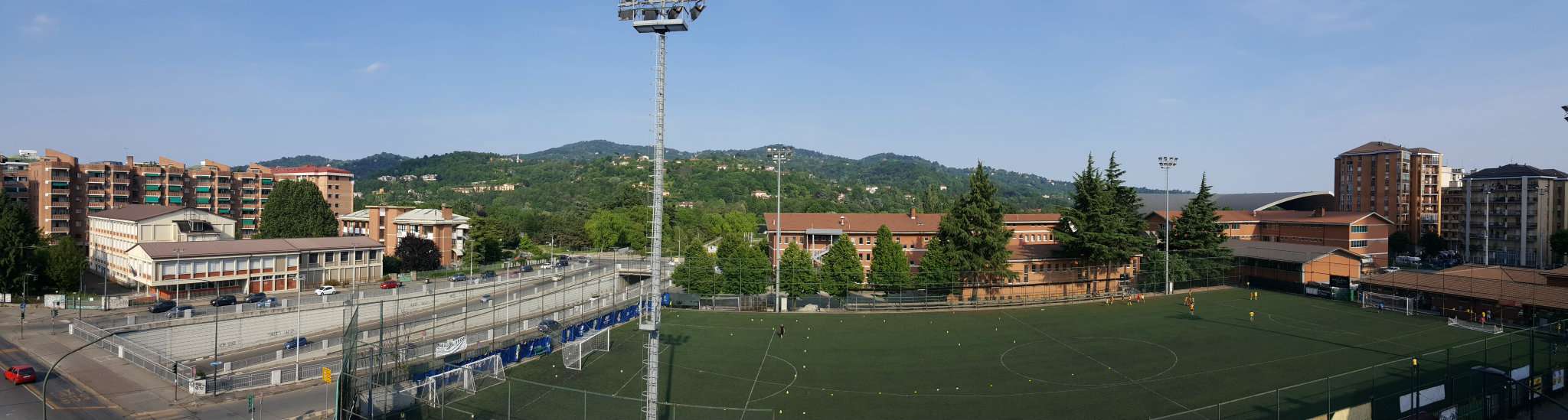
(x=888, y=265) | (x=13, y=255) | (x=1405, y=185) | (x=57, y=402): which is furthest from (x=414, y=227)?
(x=1405, y=185)

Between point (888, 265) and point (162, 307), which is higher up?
point (888, 265)

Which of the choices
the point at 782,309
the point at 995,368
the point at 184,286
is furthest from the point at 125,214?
the point at 995,368

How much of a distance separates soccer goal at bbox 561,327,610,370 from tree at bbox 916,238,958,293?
1705 centimetres

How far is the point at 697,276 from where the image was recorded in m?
37.5

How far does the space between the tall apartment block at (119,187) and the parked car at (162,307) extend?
26.5m

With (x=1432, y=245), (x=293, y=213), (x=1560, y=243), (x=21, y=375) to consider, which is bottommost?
(x=21, y=375)

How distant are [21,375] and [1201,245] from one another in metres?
52.1

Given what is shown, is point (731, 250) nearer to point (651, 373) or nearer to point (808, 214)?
→ point (808, 214)

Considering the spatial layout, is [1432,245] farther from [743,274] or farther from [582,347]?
[582,347]

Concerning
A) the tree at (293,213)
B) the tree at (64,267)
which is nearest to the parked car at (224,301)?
the tree at (64,267)

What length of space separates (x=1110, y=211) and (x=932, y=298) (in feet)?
37.6

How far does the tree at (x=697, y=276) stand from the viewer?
3738 cm

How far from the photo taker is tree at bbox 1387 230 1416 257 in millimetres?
69125

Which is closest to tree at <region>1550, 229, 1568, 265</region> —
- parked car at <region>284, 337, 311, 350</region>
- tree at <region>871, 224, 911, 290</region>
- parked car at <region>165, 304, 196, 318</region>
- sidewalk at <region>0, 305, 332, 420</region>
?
tree at <region>871, 224, 911, 290</region>
